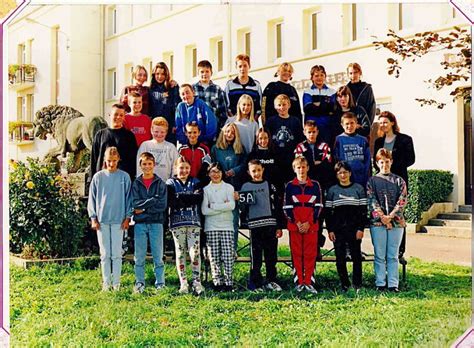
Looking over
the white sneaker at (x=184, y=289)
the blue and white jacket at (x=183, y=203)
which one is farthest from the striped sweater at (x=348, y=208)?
the white sneaker at (x=184, y=289)

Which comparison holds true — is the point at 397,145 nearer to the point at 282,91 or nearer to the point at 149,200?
the point at 282,91

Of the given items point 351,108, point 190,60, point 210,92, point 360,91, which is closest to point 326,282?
point 351,108

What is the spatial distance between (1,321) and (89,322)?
571mm

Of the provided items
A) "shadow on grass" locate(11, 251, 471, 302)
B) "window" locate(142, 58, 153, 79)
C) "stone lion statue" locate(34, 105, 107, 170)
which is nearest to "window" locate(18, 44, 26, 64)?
"stone lion statue" locate(34, 105, 107, 170)

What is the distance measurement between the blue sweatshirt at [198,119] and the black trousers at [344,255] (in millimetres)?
1212

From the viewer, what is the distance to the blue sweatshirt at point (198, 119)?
4730 millimetres

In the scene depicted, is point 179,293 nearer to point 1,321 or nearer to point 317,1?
point 1,321

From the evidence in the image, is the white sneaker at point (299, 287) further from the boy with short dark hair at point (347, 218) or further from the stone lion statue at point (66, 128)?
the stone lion statue at point (66, 128)

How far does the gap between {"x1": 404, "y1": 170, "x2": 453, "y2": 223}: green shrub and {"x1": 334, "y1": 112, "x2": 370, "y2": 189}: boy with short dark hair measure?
13.4 inches

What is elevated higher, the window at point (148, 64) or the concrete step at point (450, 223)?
the window at point (148, 64)

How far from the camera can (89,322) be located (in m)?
4.13

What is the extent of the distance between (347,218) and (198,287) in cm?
121

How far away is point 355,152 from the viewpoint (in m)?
4.72

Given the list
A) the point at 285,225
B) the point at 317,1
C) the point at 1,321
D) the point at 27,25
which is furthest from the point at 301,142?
the point at 1,321
